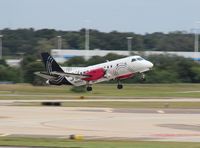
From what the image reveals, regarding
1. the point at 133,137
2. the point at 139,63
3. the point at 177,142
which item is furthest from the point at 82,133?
the point at 139,63

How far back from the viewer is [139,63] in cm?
8488

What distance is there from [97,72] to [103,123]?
4503 centimetres

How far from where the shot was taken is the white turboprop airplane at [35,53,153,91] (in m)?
84.9

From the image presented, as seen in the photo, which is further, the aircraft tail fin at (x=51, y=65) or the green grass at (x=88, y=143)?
the aircraft tail fin at (x=51, y=65)

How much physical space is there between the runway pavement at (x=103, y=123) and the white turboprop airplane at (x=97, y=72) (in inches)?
1122

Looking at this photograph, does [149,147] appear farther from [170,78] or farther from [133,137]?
[170,78]

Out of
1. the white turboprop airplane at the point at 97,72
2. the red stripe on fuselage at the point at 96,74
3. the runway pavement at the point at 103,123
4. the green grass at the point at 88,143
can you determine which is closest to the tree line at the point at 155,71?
the white turboprop airplane at the point at 97,72

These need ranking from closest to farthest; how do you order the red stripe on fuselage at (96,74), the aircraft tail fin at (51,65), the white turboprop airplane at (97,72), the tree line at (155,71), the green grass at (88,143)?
the green grass at (88,143), the white turboprop airplane at (97,72), the red stripe on fuselage at (96,74), the aircraft tail fin at (51,65), the tree line at (155,71)

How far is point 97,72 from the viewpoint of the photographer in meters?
87.8

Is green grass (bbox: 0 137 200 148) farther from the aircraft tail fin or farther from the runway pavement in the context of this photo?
the aircraft tail fin

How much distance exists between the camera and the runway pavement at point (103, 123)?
36.2m

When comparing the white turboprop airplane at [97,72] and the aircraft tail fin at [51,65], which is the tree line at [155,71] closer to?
the aircraft tail fin at [51,65]

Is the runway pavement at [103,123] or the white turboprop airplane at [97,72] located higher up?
the white turboprop airplane at [97,72]

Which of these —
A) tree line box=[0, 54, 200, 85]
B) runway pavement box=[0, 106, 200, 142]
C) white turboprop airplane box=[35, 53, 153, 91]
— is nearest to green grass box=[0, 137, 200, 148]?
runway pavement box=[0, 106, 200, 142]
